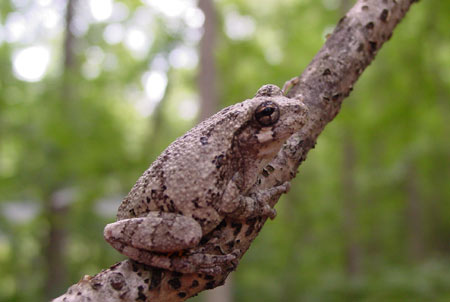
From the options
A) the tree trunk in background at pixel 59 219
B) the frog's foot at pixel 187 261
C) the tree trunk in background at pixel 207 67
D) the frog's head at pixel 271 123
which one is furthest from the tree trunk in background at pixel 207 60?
the frog's foot at pixel 187 261

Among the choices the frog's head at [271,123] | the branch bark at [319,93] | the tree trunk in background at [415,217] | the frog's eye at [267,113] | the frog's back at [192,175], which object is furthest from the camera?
the tree trunk in background at [415,217]

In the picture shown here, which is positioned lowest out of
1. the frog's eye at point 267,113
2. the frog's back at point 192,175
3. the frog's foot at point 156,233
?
the frog's foot at point 156,233

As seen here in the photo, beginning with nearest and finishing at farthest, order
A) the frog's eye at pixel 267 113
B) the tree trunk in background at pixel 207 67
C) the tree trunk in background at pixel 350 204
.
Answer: the frog's eye at pixel 267 113
the tree trunk in background at pixel 207 67
the tree trunk in background at pixel 350 204

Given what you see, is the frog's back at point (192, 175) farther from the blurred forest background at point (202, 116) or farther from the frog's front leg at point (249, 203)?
the blurred forest background at point (202, 116)

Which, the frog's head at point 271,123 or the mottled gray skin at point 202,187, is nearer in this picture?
the mottled gray skin at point 202,187

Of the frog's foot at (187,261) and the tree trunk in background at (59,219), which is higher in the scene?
the tree trunk in background at (59,219)

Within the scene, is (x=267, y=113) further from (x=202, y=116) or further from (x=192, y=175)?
(x=202, y=116)

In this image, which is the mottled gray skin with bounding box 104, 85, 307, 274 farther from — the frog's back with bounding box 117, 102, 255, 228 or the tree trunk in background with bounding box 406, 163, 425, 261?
the tree trunk in background with bounding box 406, 163, 425, 261

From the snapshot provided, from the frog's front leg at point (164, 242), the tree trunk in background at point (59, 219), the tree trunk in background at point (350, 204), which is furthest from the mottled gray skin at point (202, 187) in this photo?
the tree trunk in background at point (350, 204)

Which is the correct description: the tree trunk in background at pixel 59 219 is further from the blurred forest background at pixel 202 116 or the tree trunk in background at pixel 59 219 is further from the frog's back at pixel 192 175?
the frog's back at pixel 192 175
